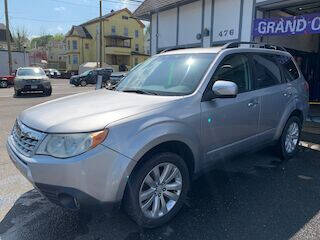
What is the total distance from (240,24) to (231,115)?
740 centimetres

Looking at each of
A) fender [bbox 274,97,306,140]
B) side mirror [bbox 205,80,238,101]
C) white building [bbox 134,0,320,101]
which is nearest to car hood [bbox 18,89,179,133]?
side mirror [bbox 205,80,238,101]

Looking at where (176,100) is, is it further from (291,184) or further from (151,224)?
(291,184)

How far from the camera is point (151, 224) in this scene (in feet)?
10.4

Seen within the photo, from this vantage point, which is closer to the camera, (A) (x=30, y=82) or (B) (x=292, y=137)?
Answer: (B) (x=292, y=137)

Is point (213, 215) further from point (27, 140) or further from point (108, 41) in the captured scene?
point (108, 41)

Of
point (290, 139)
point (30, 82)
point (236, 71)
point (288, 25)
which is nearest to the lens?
point (236, 71)

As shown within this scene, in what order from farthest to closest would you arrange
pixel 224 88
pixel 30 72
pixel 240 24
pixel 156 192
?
pixel 30 72 → pixel 240 24 → pixel 224 88 → pixel 156 192

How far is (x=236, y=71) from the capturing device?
13.8ft

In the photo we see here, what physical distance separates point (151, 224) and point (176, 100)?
50.2 inches

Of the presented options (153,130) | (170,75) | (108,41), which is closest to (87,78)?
(108,41)

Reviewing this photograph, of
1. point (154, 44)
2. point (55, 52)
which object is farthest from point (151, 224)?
point (55, 52)

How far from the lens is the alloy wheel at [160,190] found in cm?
314

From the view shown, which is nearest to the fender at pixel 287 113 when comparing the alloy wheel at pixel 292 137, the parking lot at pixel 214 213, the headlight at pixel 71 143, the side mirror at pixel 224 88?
the alloy wheel at pixel 292 137

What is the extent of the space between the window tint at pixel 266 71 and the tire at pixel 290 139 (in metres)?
0.82
